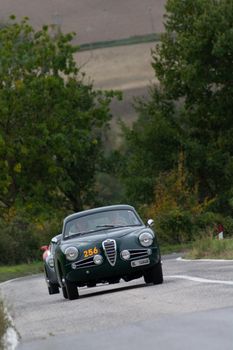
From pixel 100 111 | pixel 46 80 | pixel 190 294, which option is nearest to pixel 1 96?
pixel 46 80

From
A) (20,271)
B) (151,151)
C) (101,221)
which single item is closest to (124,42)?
(151,151)

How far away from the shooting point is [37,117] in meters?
69.6

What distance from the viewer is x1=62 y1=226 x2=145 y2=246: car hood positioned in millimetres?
20422

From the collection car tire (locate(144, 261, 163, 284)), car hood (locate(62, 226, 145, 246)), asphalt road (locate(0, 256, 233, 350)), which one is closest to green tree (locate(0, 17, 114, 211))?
car hood (locate(62, 226, 145, 246))

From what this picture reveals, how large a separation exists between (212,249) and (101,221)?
10.3m

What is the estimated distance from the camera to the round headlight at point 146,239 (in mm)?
20375

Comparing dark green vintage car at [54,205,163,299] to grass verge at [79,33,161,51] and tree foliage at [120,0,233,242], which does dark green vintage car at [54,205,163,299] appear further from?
grass verge at [79,33,161,51]

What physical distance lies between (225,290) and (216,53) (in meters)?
52.4

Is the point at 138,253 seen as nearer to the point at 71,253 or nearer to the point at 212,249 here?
the point at 71,253

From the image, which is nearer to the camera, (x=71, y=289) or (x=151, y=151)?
(x=71, y=289)

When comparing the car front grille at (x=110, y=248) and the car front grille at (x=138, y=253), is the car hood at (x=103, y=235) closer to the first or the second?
the car front grille at (x=110, y=248)

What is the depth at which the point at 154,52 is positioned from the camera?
73.2 m

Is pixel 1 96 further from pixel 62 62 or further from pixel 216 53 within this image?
pixel 216 53

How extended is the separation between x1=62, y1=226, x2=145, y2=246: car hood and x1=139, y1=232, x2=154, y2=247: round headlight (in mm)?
156
